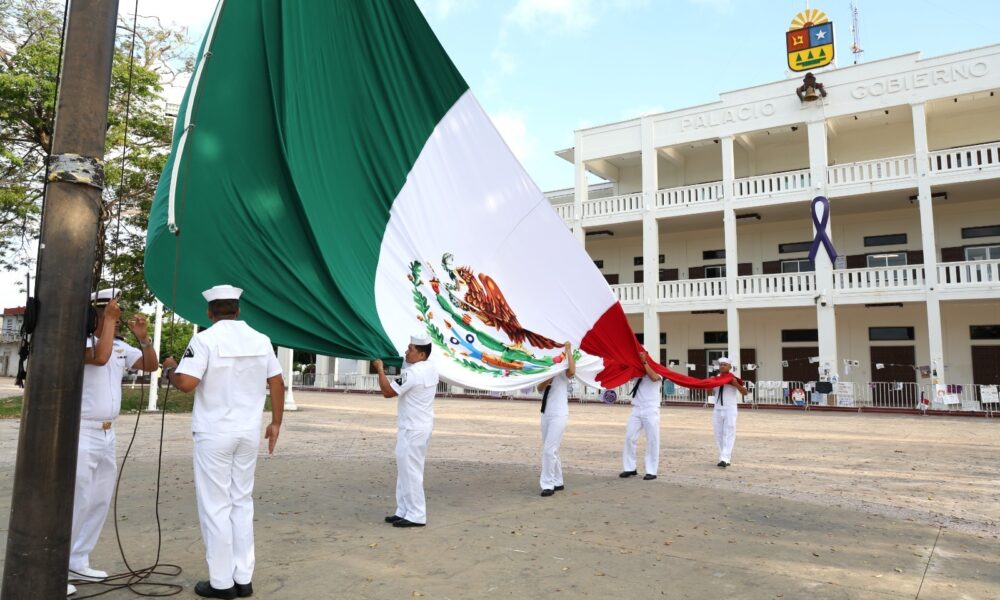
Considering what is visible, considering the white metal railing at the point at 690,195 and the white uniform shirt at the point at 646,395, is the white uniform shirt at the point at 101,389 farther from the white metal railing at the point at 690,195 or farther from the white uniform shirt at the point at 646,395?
the white metal railing at the point at 690,195

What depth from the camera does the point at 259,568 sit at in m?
4.59

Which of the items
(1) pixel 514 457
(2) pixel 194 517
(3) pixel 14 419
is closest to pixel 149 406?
(3) pixel 14 419

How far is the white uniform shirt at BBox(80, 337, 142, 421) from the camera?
166 inches

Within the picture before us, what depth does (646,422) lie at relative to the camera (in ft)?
29.8

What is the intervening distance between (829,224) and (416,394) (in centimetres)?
2532

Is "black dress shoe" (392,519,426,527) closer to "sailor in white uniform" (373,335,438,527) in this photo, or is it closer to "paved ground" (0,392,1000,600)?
"sailor in white uniform" (373,335,438,527)

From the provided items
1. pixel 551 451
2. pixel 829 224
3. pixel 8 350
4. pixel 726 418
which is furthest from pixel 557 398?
pixel 8 350

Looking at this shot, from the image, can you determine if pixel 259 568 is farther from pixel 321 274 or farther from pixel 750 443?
pixel 750 443

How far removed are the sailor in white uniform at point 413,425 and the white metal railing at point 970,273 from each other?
2297 centimetres

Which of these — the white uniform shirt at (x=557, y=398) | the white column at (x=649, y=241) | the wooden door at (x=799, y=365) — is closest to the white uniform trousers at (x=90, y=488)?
the white uniform shirt at (x=557, y=398)

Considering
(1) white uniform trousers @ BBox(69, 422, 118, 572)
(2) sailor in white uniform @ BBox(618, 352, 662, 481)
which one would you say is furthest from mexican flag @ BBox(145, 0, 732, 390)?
(2) sailor in white uniform @ BBox(618, 352, 662, 481)

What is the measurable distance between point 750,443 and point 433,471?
7020mm

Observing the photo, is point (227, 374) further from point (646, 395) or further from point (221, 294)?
point (646, 395)

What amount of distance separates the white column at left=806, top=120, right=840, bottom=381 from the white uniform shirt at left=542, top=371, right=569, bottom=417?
19.3 m
